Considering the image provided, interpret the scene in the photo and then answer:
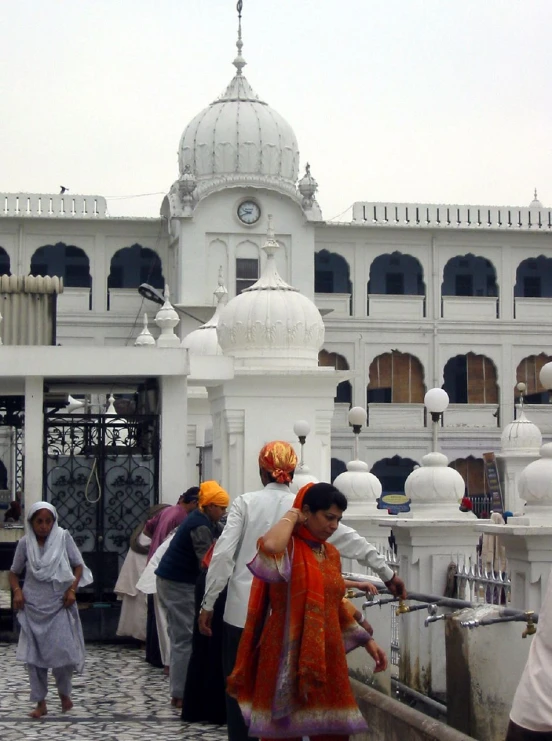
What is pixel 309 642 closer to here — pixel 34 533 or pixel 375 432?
pixel 34 533

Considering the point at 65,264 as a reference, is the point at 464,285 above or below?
below

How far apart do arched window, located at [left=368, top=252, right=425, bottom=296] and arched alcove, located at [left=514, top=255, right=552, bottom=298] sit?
10.2 ft

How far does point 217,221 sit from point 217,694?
92.5 ft

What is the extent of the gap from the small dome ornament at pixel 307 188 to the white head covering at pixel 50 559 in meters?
27.9

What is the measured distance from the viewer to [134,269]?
39438 millimetres

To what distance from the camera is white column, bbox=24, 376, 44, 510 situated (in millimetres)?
12789

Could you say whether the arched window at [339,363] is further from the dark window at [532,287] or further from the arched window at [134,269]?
the dark window at [532,287]

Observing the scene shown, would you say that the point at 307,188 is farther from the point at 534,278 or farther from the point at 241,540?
the point at 241,540

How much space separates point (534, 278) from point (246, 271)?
952cm

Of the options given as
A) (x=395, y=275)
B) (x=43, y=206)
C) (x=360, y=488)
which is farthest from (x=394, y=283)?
(x=360, y=488)

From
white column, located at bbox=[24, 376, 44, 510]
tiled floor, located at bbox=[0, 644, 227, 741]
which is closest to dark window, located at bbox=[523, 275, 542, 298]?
white column, located at bbox=[24, 376, 44, 510]

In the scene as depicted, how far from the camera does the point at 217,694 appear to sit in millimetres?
8469

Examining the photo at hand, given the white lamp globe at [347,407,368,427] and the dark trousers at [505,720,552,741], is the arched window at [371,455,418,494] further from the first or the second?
the dark trousers at [505,720,552,741]

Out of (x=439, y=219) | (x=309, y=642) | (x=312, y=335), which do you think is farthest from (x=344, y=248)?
(x=309, y=642)
